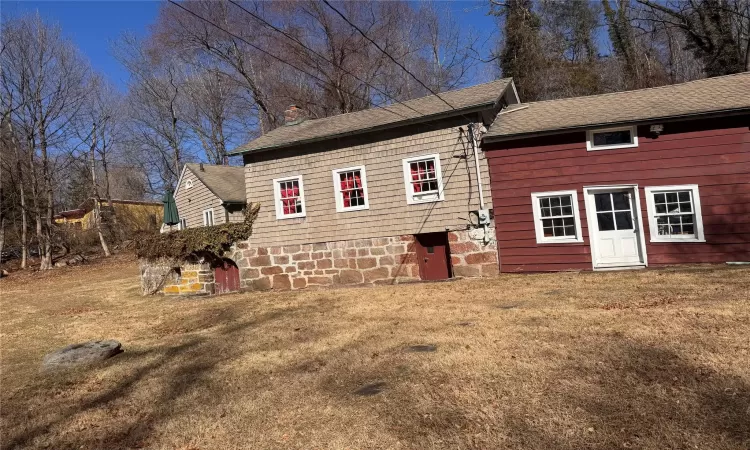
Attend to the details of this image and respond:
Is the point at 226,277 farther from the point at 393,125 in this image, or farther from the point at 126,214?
the point at 126,214

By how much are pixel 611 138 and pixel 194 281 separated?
13411 mm

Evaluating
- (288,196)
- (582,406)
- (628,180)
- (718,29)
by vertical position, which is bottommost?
(582,406)

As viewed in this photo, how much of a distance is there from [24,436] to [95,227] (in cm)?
3114

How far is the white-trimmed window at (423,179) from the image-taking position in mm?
12750

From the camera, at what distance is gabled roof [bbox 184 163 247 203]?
1995 cm

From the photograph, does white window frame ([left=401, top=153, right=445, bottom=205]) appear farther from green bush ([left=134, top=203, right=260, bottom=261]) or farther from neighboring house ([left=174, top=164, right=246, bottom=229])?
neighboring house ([left=174, top=164, right=246, bottom=229])

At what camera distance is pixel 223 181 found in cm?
2170

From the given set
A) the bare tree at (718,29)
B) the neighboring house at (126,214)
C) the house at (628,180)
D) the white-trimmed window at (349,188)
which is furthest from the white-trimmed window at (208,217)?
the bare tree at (718,29)

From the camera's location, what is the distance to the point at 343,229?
45.5 feet

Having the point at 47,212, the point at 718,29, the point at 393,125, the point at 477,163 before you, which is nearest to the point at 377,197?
the point at 393,125

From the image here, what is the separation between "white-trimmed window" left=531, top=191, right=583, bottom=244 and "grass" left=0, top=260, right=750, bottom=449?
2.75 m

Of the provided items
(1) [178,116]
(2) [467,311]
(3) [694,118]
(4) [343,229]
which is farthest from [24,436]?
(1) [178,116]

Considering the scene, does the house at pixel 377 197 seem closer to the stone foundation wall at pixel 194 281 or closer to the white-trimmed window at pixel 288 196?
the white-trimmed window at pixel 288 196

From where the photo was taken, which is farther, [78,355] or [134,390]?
[78,355]
